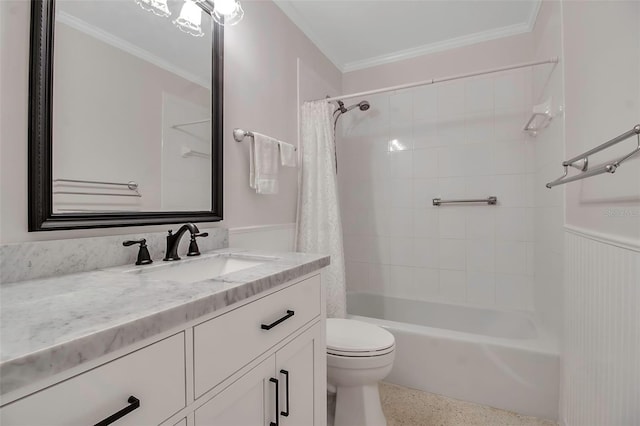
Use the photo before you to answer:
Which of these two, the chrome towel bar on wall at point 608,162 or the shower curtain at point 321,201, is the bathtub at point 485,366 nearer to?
the shower curtain at point 321,201

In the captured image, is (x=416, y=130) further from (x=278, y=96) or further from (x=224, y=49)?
(x=224, y=49)

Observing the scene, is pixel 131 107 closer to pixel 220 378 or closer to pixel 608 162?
pixel 220 378

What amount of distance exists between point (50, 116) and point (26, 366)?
0.77m

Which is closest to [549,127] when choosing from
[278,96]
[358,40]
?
[358,40]

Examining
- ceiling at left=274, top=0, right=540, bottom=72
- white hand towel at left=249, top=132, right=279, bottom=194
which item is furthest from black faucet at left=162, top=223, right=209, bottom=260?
ceiling at left=274, top=0, right=540, bottom=72

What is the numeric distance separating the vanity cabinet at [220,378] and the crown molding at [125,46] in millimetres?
994

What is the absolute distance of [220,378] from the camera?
0.66 metres

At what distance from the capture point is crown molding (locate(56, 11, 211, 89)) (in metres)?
0.90

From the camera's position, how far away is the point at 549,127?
1.75 metres

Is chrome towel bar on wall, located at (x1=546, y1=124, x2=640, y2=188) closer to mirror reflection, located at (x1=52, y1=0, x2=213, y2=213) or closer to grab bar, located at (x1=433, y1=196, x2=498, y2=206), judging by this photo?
grab bar, located at (x1=433, y1=196, x2=498, y2=206)

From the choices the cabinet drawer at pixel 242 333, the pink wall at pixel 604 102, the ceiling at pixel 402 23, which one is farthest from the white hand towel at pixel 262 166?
the pink wall at pixel 604 102

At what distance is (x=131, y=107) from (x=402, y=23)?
6.29 feet

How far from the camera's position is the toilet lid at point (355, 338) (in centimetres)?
137

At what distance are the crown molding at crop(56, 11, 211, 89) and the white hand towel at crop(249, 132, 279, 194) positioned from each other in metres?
0.35
